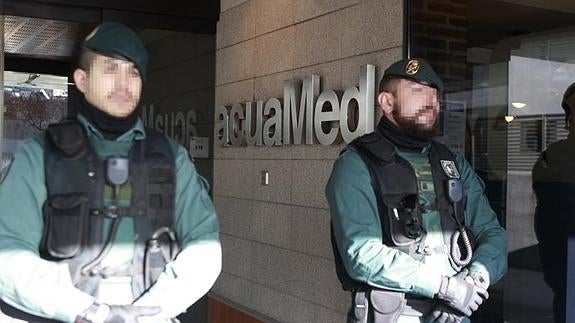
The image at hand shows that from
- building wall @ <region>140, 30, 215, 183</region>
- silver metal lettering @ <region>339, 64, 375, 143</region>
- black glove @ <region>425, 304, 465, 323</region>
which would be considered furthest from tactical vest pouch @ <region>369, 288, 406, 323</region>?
building wall @ <region>140, 30, 215, 183</region>

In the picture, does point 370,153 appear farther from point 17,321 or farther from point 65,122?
point 17,321

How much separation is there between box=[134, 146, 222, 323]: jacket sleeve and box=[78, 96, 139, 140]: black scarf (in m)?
0.16

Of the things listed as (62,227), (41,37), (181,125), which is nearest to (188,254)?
(62,227)

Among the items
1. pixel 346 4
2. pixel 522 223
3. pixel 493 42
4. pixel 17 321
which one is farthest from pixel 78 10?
pixel 17 321

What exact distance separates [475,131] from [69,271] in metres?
2.34

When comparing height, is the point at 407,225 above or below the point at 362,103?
below

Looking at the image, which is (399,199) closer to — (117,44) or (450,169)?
(450,169)

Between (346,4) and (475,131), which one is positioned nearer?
(475,131)

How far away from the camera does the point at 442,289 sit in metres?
2.30

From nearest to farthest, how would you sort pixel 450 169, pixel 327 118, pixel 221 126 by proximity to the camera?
pixel 450 169 → pixel 327 118 → pixel 221 126

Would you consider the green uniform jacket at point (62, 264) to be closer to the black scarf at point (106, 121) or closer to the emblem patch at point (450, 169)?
the black scarf at point (106, 121)

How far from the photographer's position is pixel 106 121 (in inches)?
71.6

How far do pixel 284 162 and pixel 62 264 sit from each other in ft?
9.41

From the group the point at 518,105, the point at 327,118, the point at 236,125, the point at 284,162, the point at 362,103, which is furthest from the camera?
the point at 236,125
